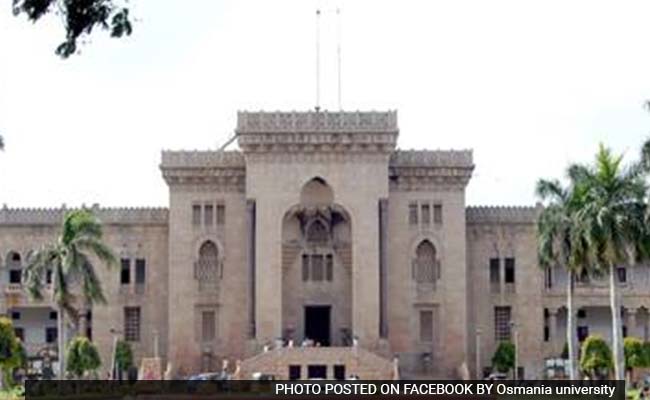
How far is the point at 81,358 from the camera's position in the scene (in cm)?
7219

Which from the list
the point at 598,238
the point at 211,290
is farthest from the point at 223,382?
the point at 598,238

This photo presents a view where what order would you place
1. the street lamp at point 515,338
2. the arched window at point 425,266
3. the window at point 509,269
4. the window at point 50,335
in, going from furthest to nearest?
the window at point 50,335 → the window at point 509,269 → the arched window at point 425,266 → the street lamp at point 515,338

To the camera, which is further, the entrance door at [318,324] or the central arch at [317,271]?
the entrance door at [318,324]

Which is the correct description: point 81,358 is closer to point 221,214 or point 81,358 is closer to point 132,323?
point 132,323

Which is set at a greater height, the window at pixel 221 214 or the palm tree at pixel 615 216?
the window at pixel 221 214

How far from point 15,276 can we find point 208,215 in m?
13.8

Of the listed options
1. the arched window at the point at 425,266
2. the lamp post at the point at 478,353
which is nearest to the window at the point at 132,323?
the arched window at the point at 425,266

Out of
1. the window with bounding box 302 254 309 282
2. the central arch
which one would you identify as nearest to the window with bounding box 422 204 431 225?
the central arch

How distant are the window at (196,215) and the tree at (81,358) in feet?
37.5

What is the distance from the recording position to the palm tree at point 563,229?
184ft

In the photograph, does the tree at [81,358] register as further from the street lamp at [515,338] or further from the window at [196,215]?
the street lamp at [515,338]

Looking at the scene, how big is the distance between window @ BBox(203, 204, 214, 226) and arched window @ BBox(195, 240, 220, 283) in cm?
114

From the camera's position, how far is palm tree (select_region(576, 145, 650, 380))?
172ft

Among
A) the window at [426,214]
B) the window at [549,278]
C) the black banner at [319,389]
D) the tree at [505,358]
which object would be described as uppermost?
the window at [426,214]
